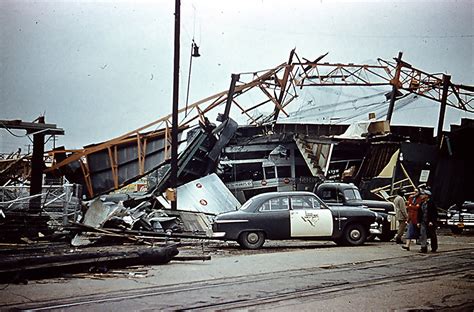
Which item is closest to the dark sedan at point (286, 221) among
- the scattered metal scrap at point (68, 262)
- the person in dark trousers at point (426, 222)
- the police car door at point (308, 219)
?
the police car door at point (308, 219)

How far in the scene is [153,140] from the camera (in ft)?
60.3

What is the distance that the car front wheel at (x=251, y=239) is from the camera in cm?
1315

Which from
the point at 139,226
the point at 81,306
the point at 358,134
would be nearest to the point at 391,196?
the point at 358,134

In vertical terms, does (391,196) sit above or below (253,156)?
below

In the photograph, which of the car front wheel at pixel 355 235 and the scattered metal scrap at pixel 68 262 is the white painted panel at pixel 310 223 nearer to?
the car front wheel at pixel 355 235

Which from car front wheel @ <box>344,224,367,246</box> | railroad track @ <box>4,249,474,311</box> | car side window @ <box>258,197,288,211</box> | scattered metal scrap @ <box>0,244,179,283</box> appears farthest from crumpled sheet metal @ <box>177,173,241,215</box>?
railroad track @ <box>4,249,474,311</box>

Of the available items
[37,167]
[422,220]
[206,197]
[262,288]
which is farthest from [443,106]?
[262,288]

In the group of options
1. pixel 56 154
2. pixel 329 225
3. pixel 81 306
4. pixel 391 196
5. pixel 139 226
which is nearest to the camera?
pixel 81 306

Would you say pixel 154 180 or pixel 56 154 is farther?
pixel 154 180

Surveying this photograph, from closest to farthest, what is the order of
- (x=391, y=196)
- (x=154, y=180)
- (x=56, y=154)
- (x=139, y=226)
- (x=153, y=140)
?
(x=139, y=226) → (x=56, y=154) → (x=153, y=140) → (x=154, y=180) → (x=391, y=196)

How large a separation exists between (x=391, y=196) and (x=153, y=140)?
948 centimetres

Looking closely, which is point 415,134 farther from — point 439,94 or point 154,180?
point 154,180

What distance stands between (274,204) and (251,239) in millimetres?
1027

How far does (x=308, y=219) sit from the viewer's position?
13.4m
